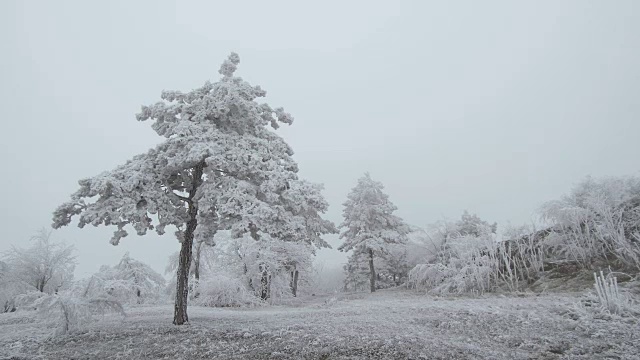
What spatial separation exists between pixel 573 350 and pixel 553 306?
4.01m

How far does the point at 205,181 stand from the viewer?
32.8 feet

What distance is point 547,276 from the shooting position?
16.7 m

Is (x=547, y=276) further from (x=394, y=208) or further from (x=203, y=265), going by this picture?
(x=203, y=265)

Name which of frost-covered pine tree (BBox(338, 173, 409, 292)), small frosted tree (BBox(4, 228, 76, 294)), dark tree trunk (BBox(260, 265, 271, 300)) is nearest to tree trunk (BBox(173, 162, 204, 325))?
dark tree trunk (BBox(260, 265, 271, 300))

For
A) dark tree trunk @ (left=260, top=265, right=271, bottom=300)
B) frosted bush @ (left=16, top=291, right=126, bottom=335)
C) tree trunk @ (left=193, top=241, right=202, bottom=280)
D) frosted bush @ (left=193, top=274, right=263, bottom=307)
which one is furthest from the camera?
tree trunk @ (left=193, top=241, right=202, bottom=280)

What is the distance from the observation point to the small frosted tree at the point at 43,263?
91.6ft

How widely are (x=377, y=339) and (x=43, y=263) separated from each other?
109 feet

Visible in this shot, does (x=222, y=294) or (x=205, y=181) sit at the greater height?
(x=205, y=181)

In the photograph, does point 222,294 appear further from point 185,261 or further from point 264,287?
point 185,261

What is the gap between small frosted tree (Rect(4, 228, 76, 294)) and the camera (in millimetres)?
27905

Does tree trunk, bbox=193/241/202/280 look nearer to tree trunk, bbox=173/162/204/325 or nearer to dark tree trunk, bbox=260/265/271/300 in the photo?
dark tree trunk, bbox=260/265/271/300

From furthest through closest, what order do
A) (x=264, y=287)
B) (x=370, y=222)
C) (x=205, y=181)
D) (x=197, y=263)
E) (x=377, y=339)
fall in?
(x=370, y=222), (x=197, y=263), (x=264, y=287), (x=205, y=181), (x=377, y=339)

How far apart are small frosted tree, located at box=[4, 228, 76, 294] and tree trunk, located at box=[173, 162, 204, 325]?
25.3m

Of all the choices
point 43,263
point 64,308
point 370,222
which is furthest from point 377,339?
point 43,263
